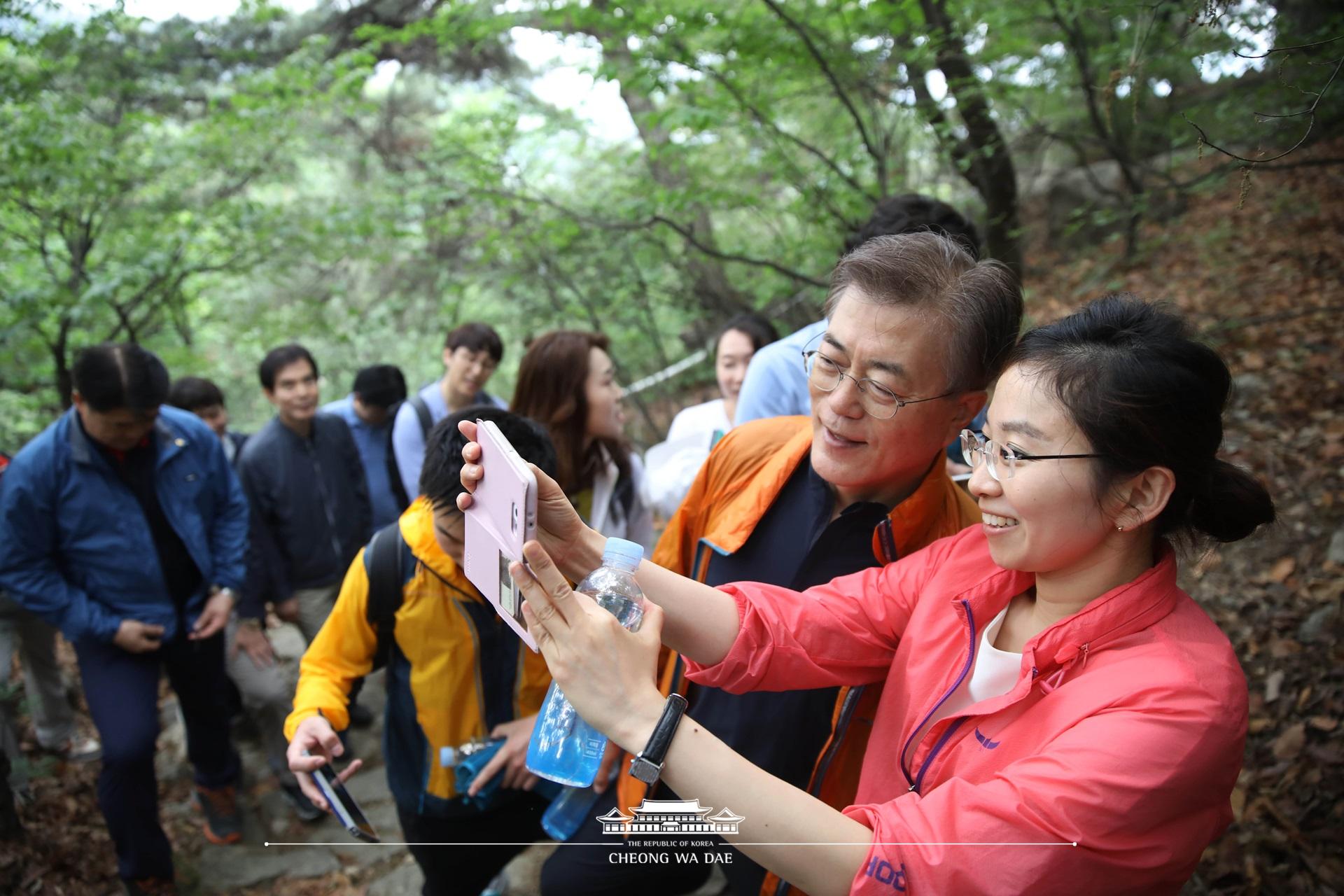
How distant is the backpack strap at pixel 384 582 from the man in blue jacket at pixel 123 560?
1729mm

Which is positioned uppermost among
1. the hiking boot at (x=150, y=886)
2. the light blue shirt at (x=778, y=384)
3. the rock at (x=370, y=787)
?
the light blue shirt at (x=778, y=384)

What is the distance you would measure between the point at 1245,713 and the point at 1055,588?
345 mm

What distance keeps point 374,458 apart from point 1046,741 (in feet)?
15.3

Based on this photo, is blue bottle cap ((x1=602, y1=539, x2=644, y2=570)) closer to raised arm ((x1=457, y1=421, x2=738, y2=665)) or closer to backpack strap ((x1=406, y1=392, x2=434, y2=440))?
raised arm ((x1=457, y1=421, x2=738, y2=665))

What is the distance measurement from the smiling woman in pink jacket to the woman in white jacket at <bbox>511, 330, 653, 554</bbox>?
1.70m

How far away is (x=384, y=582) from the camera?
8.08 feet

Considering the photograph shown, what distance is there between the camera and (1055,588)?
1.50 metres

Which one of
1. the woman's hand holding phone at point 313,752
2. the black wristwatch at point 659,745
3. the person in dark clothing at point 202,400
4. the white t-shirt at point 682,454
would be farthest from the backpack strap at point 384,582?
the person in dark clothing at point 202,400

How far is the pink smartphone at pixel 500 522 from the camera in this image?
1309mm

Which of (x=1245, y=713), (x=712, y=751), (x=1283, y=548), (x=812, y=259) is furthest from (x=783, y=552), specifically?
(x=812, y=259)

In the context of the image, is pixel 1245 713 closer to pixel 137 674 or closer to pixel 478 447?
pixel 478 447

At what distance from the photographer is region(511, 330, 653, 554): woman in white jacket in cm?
342

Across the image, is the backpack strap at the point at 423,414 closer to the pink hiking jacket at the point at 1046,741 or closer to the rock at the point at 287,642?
the rock at the point at 287,642

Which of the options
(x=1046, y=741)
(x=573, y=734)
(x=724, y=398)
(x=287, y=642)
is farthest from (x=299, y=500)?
(x=1046, y=741)
